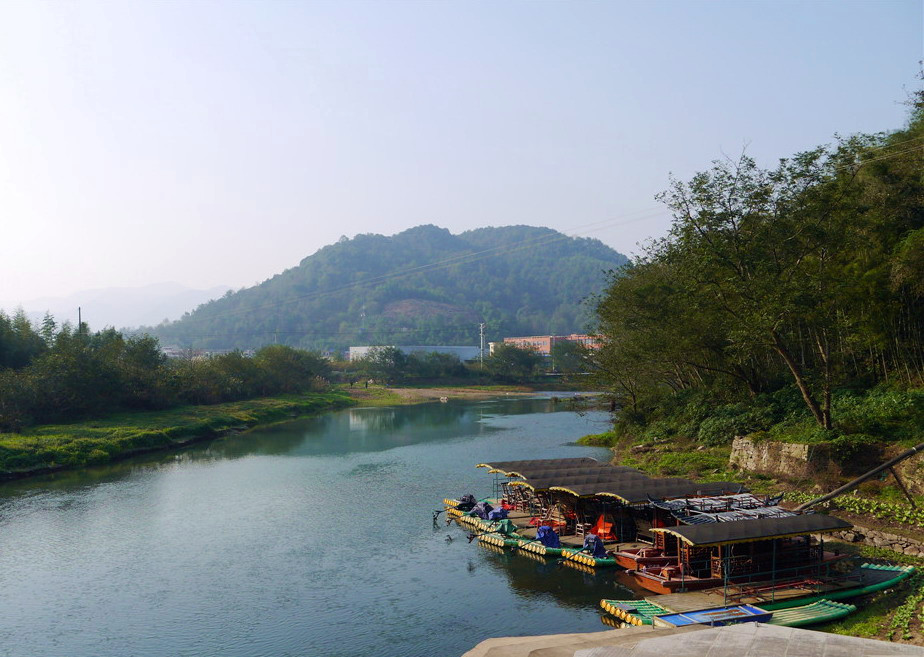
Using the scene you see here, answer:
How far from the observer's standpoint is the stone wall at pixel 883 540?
2011cm

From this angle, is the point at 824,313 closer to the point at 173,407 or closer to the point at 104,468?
the point at 104,468

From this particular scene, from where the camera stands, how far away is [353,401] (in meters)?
97.1

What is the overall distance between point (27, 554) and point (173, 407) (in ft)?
142

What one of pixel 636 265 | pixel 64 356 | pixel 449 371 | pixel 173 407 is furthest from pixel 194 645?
pixel 449 371

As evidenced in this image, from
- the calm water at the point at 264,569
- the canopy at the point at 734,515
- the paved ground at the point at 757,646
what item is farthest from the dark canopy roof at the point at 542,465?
the paved ground at the point at 757,646

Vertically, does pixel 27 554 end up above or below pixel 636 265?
below

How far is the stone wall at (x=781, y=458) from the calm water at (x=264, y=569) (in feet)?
34.7

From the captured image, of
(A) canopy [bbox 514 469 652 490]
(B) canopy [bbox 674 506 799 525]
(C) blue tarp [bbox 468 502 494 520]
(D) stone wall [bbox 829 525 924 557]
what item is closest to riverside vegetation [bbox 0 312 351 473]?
(C) blue tarp [bbox 468 502 494 520]

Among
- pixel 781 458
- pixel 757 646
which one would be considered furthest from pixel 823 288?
pixel 757 646

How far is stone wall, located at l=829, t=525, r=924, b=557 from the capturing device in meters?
20.1

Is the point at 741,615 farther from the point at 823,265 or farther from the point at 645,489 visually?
the point at 823,265

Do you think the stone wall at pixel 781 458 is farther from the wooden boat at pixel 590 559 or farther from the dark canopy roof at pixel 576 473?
the wooden boat at pixel 590 559

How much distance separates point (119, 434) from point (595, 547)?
41460mm

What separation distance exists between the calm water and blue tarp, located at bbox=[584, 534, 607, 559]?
101cm
